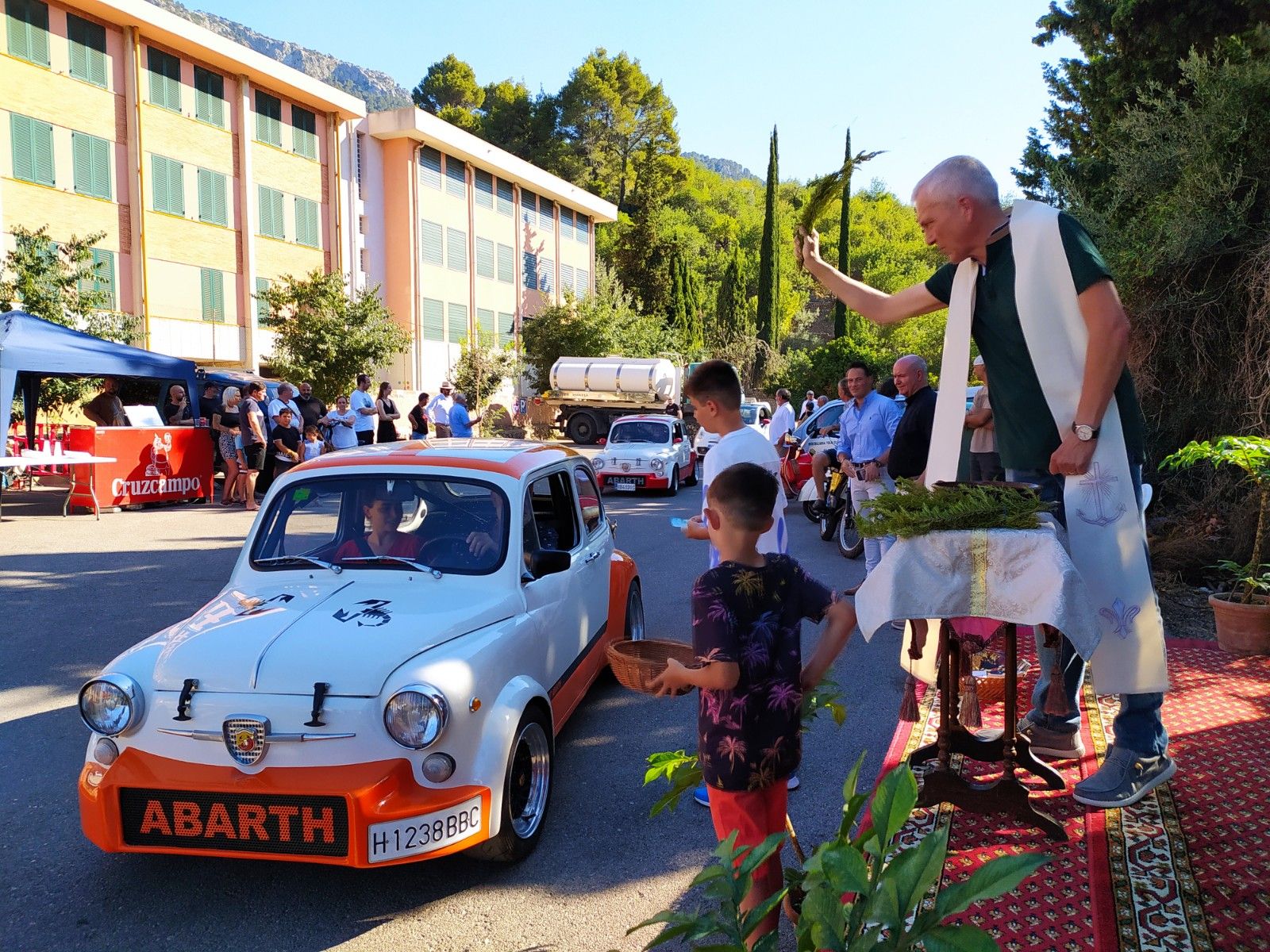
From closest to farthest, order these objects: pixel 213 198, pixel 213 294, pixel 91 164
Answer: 1. pixel 91 164
2. pixel 213 294
3. pixel 213 198

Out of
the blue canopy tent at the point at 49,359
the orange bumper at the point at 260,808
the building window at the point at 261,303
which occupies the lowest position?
the orange bumper at the point at 260,808

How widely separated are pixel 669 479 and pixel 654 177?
4682 centimetres

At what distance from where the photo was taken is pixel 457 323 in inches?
1734

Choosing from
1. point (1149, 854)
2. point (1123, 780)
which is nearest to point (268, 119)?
point (1123, 780)

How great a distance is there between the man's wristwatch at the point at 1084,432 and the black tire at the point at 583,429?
98.9ft

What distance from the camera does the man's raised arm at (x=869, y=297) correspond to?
13.4 ft

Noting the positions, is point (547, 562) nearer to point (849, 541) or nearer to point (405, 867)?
point (405, 867)

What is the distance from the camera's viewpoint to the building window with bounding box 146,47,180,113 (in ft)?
100

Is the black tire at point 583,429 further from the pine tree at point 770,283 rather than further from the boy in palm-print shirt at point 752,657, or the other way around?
the boy in palm-print shirt at point 752,657

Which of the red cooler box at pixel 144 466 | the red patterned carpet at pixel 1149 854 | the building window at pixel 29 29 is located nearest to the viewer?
the red patterned carpet at pixel 1149 854

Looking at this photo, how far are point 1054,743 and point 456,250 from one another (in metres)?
42.5

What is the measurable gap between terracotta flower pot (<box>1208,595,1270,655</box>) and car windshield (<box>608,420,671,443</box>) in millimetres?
13187

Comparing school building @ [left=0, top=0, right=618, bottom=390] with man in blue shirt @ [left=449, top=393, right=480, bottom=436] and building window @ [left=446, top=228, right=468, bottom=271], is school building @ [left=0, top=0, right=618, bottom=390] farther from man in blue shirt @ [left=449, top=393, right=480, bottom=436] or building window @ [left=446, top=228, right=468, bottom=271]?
man in blue shirt @ [left=449, top=393, right=480, bottom=436]

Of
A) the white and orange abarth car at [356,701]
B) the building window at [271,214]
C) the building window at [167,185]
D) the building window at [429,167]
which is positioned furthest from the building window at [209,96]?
the white and orange abarth car at [356,701]
